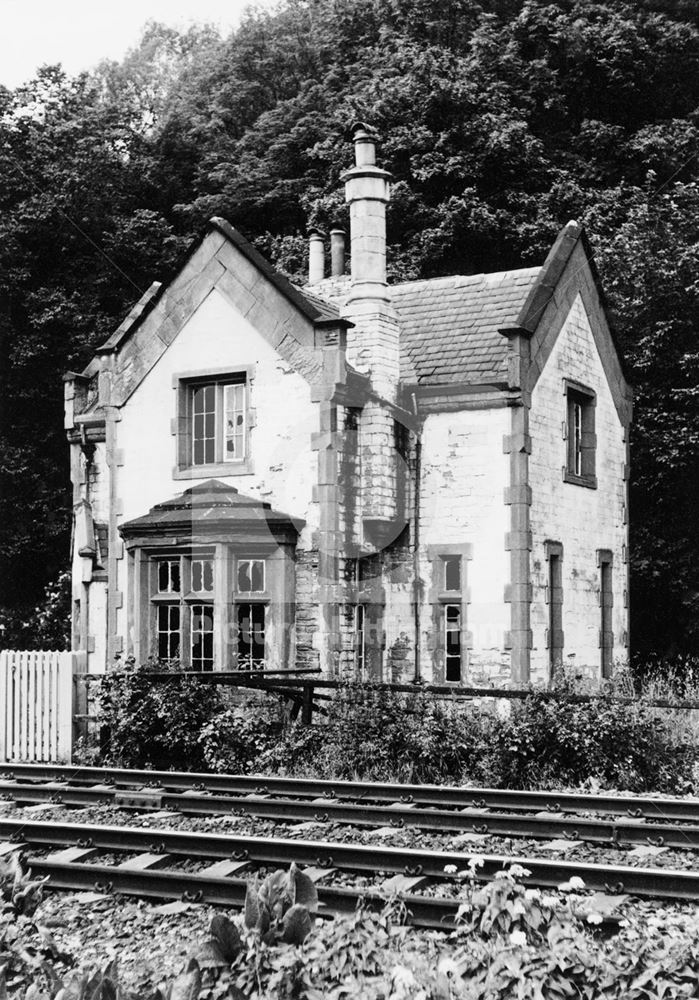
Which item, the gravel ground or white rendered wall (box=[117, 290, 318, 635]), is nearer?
the gravel ground

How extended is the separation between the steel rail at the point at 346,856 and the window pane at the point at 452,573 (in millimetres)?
10317

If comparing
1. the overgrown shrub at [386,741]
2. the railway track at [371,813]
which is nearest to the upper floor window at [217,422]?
the overgrown shrub at [386,741]

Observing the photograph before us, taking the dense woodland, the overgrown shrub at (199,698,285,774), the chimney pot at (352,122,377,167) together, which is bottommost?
the overgrown shrub at (199,698,285,774)

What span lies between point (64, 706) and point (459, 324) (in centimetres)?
976

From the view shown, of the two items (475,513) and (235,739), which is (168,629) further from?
(475,513)

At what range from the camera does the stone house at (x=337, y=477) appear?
18.2m

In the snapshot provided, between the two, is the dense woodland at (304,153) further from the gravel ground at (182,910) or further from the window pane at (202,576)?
the gravel ground at (182,910)

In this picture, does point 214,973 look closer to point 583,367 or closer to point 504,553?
point 504,553

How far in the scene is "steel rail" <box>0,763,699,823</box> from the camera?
1091 centimetres

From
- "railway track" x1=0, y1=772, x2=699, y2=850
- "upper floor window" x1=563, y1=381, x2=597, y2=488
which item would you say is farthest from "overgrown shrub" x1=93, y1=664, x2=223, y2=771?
"upper floor window" x1=563, y1=381, x2=597, y2=488

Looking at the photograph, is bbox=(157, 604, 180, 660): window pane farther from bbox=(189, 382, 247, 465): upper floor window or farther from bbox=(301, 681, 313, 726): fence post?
bbox=(301, 681, 313, 726): fence post

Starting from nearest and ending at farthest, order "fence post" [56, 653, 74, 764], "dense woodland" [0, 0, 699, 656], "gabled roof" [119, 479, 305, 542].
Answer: "fence post" [56, 653, 74, 764] < "gabled roof" [119, 479, 305, 542] < "dense woodland" [0, 0, 699, 656]

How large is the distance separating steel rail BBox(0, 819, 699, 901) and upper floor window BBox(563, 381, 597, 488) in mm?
13239

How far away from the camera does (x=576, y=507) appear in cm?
2122
